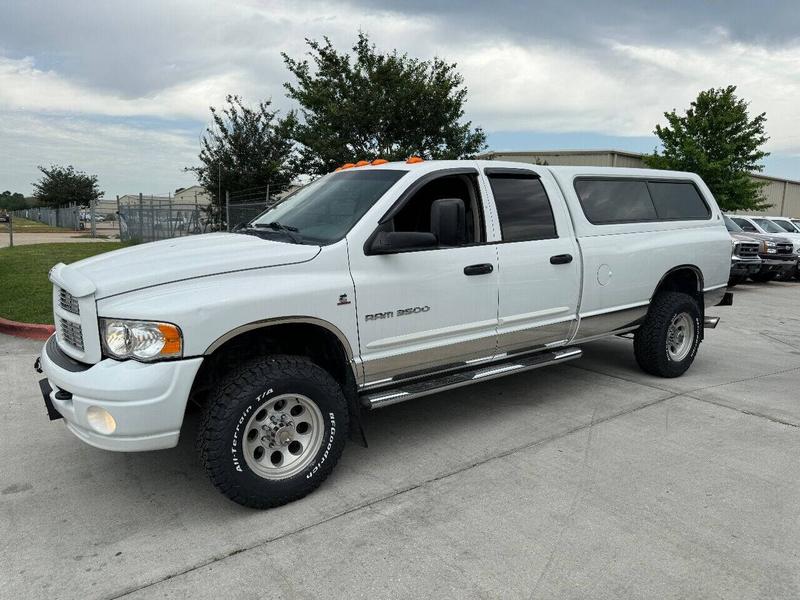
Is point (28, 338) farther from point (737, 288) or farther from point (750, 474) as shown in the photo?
point (737, 288)

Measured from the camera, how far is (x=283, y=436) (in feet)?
11.3

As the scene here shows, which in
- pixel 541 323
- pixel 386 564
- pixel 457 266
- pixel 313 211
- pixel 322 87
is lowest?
pixel 386 564

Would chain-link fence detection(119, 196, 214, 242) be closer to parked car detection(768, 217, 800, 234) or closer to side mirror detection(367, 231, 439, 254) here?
parked car detection(768, 217, 800, 234)

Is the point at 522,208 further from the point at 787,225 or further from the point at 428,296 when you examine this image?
the point at 787,225

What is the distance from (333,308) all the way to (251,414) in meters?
0.73

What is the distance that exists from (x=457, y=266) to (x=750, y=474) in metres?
2.20

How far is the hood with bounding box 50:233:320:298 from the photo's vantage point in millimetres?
3135

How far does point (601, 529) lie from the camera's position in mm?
3174

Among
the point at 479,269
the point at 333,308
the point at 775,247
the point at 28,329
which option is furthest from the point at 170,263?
the point at 775,247

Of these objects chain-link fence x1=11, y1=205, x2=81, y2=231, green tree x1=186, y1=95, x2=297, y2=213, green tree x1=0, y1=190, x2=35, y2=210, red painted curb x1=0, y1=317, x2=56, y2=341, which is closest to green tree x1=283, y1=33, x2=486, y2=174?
green tree x1=186, y1=95, x2=297, y2=213

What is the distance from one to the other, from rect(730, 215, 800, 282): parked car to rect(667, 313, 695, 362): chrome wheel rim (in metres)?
Result: 10.9

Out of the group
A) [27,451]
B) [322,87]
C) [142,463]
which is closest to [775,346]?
[142,463]

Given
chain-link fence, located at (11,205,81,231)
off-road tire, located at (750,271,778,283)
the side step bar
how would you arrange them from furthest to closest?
chain-link fence, located at (11,205,81,231), off-road tire, located at (750,271,778,283), the side step bar

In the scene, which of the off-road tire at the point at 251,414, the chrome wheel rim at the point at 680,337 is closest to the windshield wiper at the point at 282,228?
the off-road tire at the point at 251,414
